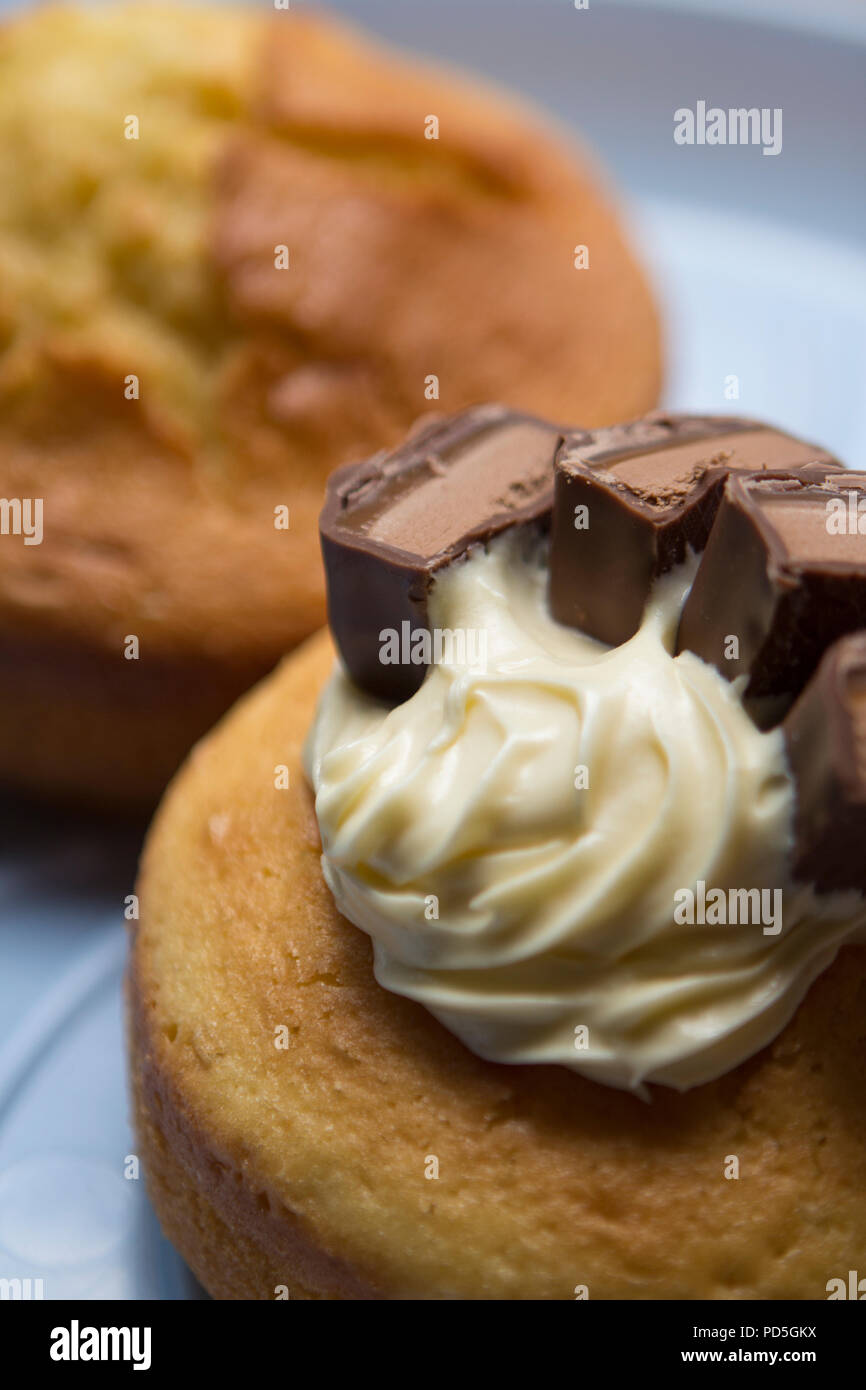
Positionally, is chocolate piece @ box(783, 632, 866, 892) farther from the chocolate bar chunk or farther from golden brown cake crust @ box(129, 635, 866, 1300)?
golden brown cake crust @ box(129, 635, 866, 1300)

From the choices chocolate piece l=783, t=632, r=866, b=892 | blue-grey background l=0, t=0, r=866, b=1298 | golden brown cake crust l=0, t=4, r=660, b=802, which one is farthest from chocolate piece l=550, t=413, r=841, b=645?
blue-grey background l=0, t=0, r=866, b=1298

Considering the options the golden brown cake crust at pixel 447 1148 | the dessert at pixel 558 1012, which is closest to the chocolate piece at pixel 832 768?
the dessert at pixel 558 1012

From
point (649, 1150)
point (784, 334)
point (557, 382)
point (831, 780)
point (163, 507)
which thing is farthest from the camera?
point (784, 334)

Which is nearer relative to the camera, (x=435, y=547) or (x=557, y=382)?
(x=435, y=547)

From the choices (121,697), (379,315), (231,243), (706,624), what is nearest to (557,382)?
(379,315)

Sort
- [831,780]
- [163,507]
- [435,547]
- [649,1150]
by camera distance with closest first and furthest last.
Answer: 1. [831,780]
2. [649,1150]
3. [435,547]
4. [163,507]

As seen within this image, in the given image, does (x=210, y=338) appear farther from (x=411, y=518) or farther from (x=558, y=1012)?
(x=558, y=1012)

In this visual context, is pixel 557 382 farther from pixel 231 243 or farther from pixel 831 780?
pixel 831 780
